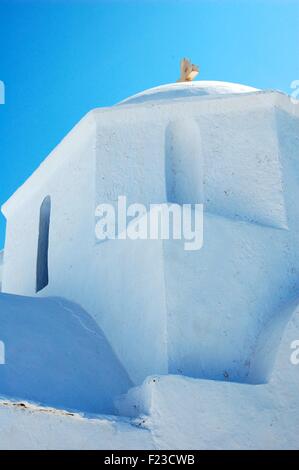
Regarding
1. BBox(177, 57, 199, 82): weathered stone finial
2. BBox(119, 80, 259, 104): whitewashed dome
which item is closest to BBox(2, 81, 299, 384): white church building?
BBox(119, 80, 259, 104): whitewashed dome

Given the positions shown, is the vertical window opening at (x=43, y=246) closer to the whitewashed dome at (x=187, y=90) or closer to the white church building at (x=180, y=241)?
the white church building at (x=180, y=241)

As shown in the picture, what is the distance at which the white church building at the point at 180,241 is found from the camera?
6410mm

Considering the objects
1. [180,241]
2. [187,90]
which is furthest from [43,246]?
[180,241]

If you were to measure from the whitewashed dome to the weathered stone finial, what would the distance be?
44 centimetres

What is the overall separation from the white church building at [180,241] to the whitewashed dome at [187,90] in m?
0.03

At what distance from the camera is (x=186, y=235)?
21.8ft

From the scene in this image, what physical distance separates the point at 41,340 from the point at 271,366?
2.33m

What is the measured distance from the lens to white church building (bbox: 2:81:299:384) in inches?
252

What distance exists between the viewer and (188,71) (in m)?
9.88

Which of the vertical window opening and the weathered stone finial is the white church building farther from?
the weathered stone finial

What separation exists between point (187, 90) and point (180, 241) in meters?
2.87
